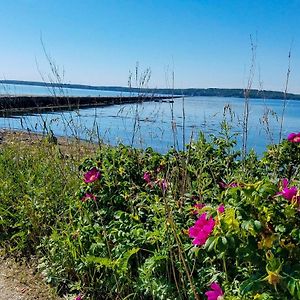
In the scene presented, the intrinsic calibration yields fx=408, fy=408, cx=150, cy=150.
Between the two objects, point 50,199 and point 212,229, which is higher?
point 212,229

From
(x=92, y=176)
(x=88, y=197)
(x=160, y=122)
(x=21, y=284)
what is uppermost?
(x=92, y=176)

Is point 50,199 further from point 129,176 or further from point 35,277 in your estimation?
point 129,176

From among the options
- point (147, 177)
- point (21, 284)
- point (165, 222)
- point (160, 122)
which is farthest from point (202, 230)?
point (160, 122)

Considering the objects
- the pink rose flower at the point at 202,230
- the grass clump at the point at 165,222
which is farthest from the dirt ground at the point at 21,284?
the pink rose flower at the point at 202,230

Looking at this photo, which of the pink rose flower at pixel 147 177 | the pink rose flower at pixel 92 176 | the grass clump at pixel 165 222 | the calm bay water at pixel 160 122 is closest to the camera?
the grass clump at pixel 165 222

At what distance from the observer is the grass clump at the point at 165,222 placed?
1.61 meters

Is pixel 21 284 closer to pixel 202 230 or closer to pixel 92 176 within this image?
pixel 92 176

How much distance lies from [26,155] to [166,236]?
10.3ft

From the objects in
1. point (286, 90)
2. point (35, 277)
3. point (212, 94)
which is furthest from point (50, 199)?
point (212, 94)

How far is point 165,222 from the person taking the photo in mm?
2211

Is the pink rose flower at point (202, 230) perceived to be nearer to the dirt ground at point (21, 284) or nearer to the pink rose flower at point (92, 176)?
the pink rose flower at point (92, 176)

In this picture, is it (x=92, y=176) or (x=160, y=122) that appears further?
(x=160, y=122)

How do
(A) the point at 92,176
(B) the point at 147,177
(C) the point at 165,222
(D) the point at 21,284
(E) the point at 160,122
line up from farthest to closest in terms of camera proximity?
(E) the point at 160,122 → (D) the point at 21,284 → (B) the point at 147,177 → (A) the point at 92,176 → (C) the point at 165,222

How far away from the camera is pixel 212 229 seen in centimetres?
163
